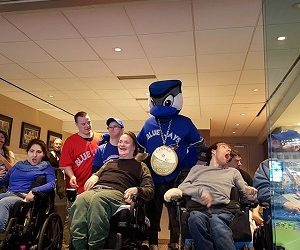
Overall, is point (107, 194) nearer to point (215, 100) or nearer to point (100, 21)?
point (100, 21)

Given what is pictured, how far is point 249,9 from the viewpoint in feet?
10.1

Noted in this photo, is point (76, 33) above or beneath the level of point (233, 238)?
above

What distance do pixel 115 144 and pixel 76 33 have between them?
4.49 ft

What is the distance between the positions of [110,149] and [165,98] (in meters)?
0.64

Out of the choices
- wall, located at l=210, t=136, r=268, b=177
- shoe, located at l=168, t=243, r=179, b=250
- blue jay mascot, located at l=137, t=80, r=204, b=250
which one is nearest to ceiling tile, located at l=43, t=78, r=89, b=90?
blue jay mascot, located at l=137, t=80, r=204, b=250

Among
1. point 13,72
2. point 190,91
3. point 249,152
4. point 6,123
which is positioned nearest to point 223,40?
point 190,91

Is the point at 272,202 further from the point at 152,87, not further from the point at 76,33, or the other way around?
the point at 76,33

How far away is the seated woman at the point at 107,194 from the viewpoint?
2041 mm

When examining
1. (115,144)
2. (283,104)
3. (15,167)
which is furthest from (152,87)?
(15,167)

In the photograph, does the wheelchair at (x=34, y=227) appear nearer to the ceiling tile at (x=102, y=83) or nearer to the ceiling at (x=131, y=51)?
the ceiling at (x=131, y=51)

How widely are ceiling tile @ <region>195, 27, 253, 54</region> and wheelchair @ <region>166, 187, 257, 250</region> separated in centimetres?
181

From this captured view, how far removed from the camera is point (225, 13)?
315 cm

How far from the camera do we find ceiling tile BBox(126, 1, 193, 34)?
3.04 metres

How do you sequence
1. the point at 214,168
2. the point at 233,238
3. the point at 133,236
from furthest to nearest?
the point at 214,168, the point at 133,236, the point at 233,238
